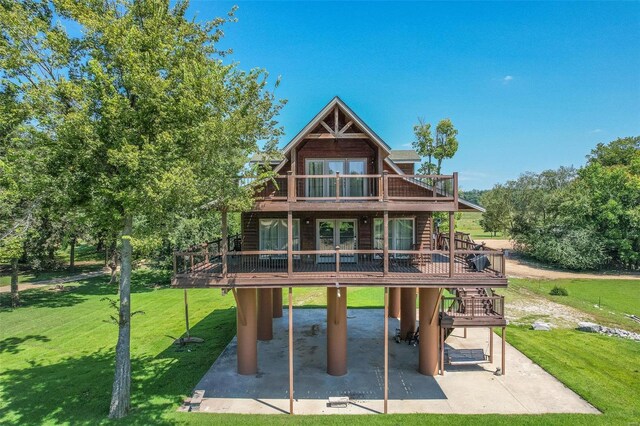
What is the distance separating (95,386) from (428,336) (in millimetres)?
14005

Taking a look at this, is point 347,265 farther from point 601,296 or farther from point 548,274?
point 548,274

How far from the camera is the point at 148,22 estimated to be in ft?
38.7

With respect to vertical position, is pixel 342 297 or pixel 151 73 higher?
pixel 151 73

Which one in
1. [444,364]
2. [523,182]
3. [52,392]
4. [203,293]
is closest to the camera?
[52,392]

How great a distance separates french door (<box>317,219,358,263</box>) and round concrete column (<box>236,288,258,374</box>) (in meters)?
3.55

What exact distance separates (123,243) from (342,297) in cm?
881

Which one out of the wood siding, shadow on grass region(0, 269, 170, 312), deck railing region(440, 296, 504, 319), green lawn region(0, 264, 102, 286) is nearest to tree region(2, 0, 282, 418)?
the wood siding

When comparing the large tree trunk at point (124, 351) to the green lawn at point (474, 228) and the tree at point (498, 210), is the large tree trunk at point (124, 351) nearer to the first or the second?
the tree at point (498, 210)

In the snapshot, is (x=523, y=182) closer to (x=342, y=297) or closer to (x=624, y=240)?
(x=624, y=240)

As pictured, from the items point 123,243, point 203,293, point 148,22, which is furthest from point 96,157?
point 203,293

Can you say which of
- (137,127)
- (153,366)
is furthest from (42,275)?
(137,127)

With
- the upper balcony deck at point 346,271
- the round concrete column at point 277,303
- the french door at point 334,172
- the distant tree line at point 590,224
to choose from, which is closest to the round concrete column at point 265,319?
the round concrete column at point 277,303

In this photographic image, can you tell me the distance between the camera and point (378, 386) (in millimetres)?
13812

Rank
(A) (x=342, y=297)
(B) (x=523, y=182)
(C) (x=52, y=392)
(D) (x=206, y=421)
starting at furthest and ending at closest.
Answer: (B) (x=523, y=182)
(A) (x=342, y=297)
(C) (x=52, y=392)
(D) (x=206, y=421)
